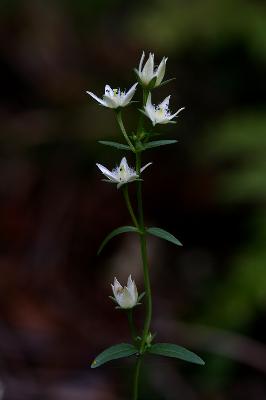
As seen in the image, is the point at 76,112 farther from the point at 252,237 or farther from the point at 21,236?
the point at 252,237

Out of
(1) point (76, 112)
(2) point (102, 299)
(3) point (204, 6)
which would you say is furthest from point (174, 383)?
(3) point (204, 6)

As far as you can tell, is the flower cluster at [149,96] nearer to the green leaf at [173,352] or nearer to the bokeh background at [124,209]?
the green leaf at [173,352]

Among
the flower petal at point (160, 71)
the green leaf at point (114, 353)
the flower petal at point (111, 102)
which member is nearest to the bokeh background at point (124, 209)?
the green leaf at point (114, 353)

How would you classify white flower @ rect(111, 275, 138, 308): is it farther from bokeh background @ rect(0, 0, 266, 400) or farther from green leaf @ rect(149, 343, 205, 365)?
bokeh background @ rect(0, 0, 266, 400)

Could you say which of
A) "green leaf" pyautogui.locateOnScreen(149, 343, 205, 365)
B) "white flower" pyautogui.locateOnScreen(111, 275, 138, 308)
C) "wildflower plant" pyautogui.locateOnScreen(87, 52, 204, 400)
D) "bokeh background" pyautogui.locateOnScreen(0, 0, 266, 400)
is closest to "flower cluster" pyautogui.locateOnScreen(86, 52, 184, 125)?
"wildflower plant" pyautogui.locateOnScreen(87, 52, 204, 400)

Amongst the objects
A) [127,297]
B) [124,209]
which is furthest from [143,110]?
[124,209]

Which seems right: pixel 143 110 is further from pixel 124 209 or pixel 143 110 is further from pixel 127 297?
pixel 124 209
